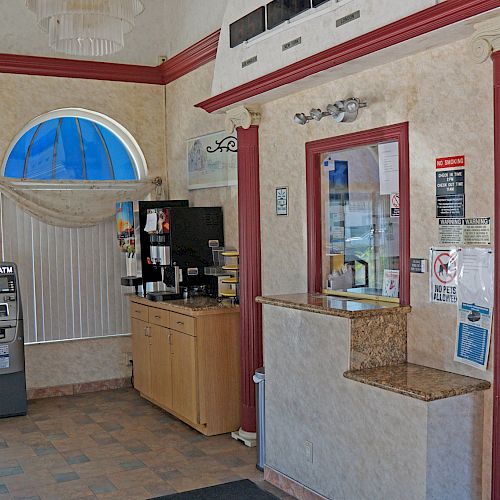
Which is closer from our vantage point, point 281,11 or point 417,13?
point 417,13

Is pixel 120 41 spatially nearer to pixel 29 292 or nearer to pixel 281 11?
pixel 281 11

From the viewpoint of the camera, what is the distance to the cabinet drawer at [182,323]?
5891 millimetres

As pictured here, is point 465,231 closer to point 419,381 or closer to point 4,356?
point 419,381

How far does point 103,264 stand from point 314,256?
334cm

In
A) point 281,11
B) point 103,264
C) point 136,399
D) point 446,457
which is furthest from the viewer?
point 103,264

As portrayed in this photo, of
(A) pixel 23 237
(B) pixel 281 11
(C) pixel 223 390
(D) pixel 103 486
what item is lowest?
(D) pixel 103 486

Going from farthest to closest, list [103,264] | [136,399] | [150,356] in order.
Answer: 1. [103,264]
2. [136,399]
3. [150,356]

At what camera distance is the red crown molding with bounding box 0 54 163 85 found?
7.24 meters

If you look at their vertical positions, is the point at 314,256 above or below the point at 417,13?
below

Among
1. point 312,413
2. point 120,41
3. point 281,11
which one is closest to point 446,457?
point 312,413

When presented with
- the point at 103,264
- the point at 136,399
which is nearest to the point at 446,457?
the point at 136,399

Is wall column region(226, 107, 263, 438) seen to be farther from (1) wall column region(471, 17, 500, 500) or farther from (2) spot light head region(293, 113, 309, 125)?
(1) wall column region(471, 17, 500, 500)

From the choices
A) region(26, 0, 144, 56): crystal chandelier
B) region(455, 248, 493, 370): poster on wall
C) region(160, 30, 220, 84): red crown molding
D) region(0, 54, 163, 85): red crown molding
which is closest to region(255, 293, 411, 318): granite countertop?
region(455, 248, 493, 370): poster on wall

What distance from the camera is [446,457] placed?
3635 millimetres
